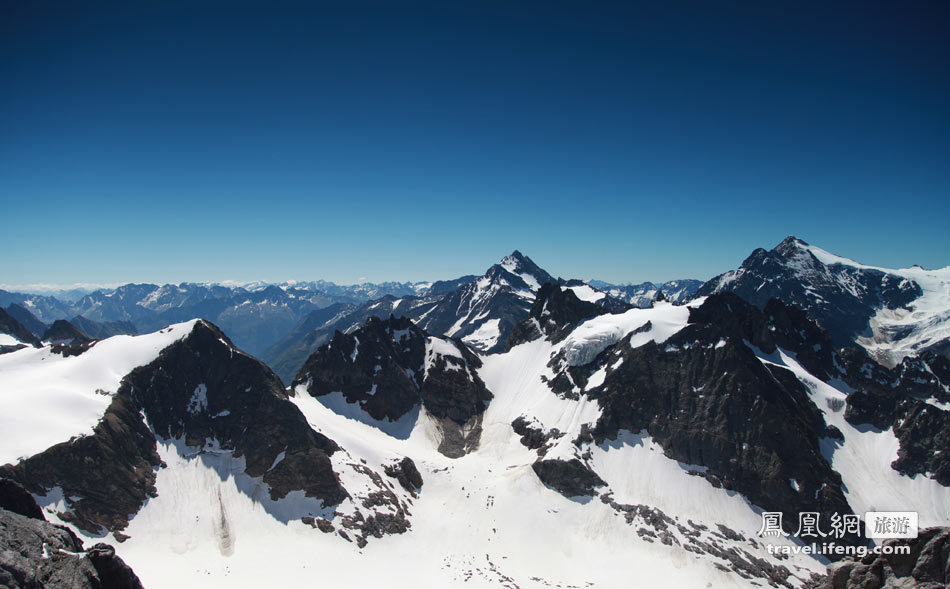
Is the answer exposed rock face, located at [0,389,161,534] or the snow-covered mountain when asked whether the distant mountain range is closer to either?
exposed rock face, located at [0,389,161,534]

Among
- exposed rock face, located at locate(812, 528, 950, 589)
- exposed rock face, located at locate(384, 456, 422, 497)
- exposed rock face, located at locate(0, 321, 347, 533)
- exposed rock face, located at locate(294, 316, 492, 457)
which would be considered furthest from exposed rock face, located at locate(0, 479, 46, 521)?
exposed rock face, located at locate(294, 316, 492, 457)

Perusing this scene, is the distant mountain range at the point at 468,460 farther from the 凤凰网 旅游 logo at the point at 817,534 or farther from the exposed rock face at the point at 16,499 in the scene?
the exposed rock face at the point at 16,499

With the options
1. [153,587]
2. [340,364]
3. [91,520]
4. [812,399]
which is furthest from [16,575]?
[812,399]

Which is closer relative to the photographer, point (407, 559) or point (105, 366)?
point (407, 559)

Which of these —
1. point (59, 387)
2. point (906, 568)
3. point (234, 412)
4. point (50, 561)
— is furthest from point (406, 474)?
point (906, 568)

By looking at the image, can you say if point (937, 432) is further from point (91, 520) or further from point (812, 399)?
point (91, 520)

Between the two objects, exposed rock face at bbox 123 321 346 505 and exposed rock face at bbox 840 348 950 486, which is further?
exposed rock face at bbox 840 348 950 486
